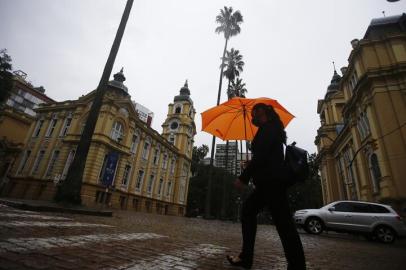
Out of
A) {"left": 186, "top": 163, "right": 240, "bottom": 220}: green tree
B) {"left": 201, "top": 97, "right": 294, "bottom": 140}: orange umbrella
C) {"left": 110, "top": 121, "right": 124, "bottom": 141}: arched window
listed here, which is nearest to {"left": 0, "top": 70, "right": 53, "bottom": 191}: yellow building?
{"left": 110, "top": 121, "right": 124, "bottom": 141}: arched window

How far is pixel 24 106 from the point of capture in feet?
162

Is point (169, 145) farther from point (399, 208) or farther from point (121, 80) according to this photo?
point (399, 208)

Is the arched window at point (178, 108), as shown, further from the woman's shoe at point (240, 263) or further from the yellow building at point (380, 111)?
the woman's shoe at point (240, 263)

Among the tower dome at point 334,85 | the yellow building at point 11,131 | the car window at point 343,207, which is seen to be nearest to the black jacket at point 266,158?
the car window at point 343,207

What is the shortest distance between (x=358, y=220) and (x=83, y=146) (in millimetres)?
13568

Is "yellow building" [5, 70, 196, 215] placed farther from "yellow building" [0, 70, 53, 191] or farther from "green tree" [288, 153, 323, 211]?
"green tree" [288, 153, 323, 211]

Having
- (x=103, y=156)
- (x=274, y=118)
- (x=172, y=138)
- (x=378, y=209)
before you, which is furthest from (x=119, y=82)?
(x=274, y=118)

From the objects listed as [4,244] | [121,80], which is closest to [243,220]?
[4,244]

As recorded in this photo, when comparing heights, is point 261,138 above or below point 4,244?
above

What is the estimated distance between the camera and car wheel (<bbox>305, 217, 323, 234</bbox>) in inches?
463

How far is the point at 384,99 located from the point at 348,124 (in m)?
6.38

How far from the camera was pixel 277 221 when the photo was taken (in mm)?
2535

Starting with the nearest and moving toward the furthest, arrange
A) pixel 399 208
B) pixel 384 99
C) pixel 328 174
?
pixel 399 208 < pixel 384 99 < pixel 328 174

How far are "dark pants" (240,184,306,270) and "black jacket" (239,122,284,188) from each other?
0.42 ft
